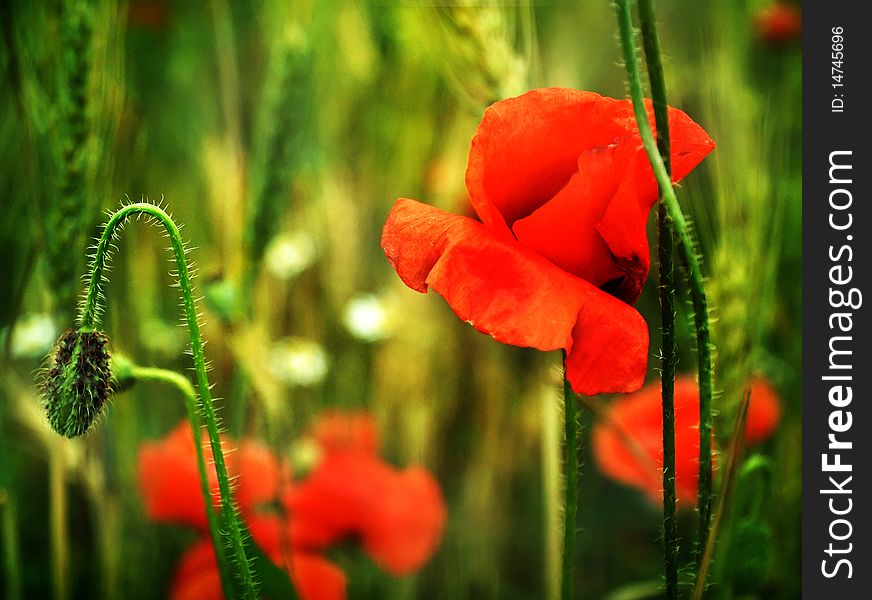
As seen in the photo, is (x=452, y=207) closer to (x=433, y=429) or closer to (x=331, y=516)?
(x=433, y=429)

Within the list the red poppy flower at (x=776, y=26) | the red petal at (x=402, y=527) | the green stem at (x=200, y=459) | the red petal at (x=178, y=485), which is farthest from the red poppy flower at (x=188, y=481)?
the red poppy flower at (x=776, y=26)

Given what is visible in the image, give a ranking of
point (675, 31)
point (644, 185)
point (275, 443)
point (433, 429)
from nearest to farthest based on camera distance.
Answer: point (644, 185)
point (275, 443)
point (433, 429)
point (675, 31)

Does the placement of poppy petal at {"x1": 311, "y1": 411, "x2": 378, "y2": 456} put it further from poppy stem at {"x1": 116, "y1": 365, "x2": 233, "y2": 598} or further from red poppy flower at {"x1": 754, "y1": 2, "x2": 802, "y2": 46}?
red poppy flower at {"x1": 754, "y1": 2, "x2": 802, "y2": 46}

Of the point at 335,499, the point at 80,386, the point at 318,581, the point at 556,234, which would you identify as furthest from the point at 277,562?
the point at 556,234

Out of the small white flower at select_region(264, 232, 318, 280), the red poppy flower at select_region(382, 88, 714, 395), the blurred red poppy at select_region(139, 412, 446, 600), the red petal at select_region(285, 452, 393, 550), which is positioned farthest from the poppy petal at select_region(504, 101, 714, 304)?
the small white flower at select_region(264, 232, 318, 280)

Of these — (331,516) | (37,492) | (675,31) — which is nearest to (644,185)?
(331,516)

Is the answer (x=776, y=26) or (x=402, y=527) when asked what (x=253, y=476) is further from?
(x=776, y=26)
